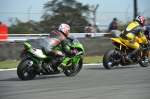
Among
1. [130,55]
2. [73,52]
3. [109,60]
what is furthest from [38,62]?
[130,55]

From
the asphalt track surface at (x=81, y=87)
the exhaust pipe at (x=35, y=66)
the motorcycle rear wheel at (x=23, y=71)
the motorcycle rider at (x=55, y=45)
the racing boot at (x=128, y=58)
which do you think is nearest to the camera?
the asphalt track surface at (x=81, y=87)

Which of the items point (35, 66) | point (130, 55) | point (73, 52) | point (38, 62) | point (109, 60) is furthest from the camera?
point (130, 55)

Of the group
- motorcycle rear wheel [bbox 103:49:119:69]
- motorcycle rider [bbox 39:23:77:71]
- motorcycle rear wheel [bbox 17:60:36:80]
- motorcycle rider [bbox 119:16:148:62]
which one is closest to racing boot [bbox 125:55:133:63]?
motorcycle rider [bbox 119:16:148:62]

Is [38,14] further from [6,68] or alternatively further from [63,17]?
[6,68]

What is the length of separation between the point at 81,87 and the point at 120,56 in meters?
3.74

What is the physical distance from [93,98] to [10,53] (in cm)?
810

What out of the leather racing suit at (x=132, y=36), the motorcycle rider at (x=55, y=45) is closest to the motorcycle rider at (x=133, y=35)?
the leather racing suit at (x=132, y=36)

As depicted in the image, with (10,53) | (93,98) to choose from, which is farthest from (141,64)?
(93,98)

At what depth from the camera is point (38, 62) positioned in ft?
29.3

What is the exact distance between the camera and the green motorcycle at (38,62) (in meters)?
8.68

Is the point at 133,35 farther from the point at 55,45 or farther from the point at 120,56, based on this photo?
the point at 55,45

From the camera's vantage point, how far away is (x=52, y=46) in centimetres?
913

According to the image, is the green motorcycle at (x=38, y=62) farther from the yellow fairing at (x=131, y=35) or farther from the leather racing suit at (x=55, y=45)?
the yellow fairing at (x=131, y=35)

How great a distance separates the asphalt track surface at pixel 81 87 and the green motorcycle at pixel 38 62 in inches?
7.4
